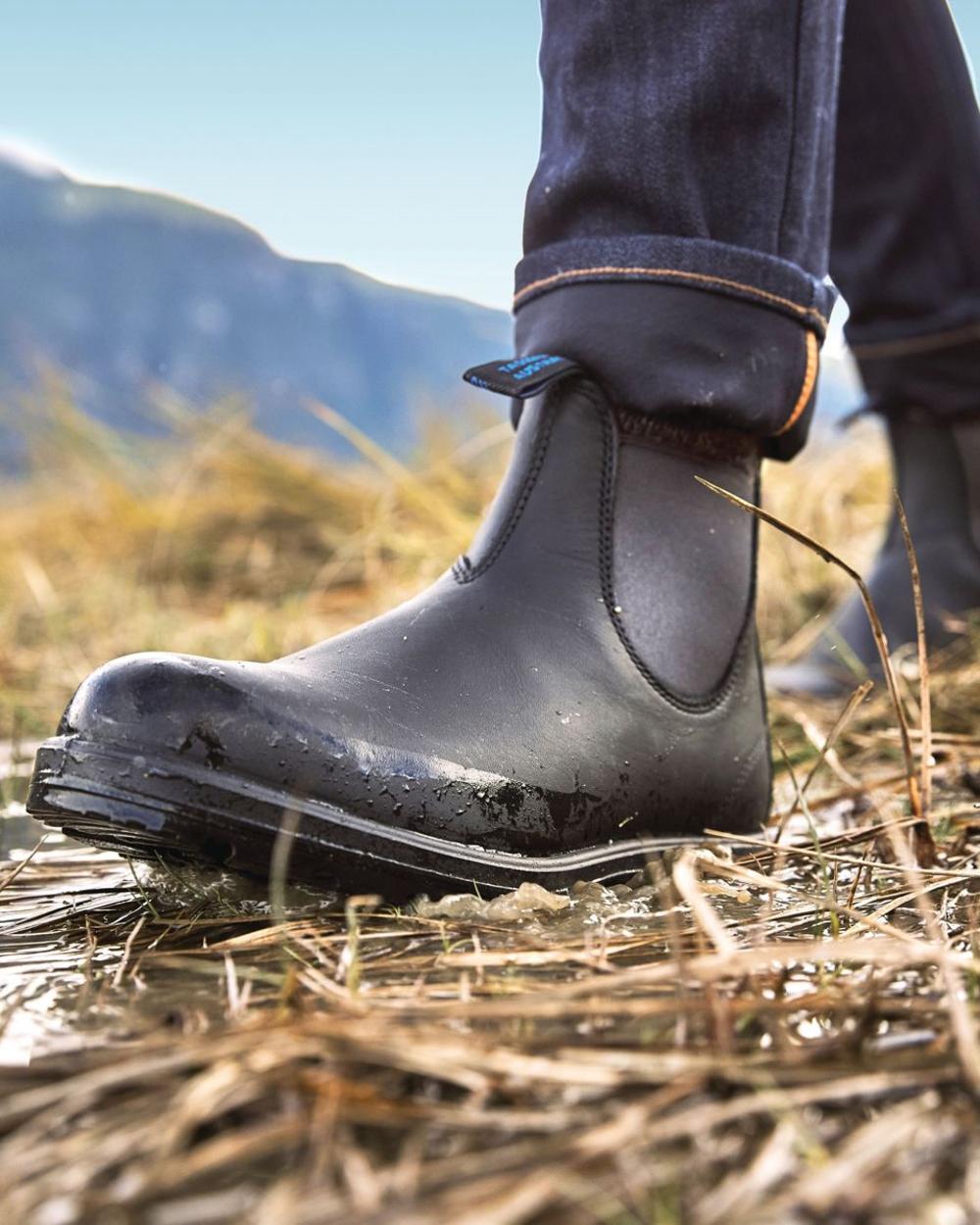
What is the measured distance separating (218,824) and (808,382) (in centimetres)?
61

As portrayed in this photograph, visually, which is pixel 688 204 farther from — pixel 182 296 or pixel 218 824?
pixel 182 296

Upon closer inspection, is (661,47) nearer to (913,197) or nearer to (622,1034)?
(622,1034)

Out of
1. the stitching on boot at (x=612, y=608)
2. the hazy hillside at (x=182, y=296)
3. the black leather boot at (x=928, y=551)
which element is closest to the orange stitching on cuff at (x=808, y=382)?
the stitching on boot at (x=612, y=608)

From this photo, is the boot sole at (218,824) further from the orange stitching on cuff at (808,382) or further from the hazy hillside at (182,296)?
the hazy hillside at (182,296)

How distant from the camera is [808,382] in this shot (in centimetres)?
105

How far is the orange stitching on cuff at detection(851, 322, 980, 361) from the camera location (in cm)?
169

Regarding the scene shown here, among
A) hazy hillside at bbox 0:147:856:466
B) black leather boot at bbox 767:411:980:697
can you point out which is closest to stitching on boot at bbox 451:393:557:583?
black leather boot at bbox 767:411:980:697

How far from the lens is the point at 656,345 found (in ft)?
3.24

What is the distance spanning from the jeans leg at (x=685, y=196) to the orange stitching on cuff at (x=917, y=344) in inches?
29.6

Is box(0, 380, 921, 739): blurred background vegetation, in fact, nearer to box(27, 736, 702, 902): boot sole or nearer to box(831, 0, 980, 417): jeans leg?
box(831, 0, 980, 417): jeans leg

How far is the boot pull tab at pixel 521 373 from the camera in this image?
97cm

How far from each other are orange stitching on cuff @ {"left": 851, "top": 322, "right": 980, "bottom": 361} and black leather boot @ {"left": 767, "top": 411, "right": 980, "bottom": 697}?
113 millimetres

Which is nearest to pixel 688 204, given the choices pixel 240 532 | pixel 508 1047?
pixel 508 1047

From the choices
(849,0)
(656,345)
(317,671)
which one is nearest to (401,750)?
(317,671)
